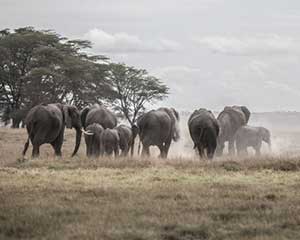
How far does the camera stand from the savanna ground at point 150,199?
31.7ft

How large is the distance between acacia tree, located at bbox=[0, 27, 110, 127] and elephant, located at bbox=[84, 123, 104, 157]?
2032 cm

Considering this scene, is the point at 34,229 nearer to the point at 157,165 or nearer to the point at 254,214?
the point at 254,214

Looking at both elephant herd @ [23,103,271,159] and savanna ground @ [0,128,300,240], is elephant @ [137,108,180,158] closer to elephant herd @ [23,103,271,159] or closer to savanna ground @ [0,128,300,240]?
elephant herd @ [23,103,271,159]

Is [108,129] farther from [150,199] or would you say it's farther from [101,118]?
[150,199]

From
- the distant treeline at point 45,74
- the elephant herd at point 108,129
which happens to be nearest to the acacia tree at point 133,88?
the distant treeline at point 45,74

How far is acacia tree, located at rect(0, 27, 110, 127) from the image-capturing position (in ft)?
146

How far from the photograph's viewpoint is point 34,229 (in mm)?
9672

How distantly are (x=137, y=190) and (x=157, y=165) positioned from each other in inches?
187

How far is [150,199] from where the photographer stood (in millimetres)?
12102

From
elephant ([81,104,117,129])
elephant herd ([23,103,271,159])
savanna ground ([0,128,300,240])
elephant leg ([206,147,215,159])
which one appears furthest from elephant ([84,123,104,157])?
savanna ground ([0,128,300,240])

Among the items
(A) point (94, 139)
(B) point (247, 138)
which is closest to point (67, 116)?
(A) point (94, 139)

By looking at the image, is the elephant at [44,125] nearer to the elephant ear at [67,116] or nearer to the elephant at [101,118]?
the elephant ear at [67,116]

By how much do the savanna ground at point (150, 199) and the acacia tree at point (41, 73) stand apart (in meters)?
25.7

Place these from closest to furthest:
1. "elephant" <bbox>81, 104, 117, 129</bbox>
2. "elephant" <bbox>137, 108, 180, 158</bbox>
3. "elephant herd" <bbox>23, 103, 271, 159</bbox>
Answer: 1. "elephant herd" <bbox>23, 103, 271, 159</bbox>
2. "elephant" <bbox>137, 108, 180, 158</bbox>
3. "elephant" <bbox>81, 104, 117, 129</bbox>
